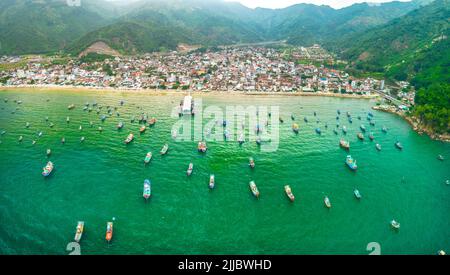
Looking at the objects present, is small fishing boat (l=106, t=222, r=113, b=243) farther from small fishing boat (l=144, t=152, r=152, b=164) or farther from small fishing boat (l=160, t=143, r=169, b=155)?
small fishing boat (l=160, t=143, r=169, b=155)

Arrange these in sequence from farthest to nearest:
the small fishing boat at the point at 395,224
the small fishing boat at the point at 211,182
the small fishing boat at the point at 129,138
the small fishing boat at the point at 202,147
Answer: the small fishing boat at the point at 129,138, the small fishing boat at the point at 202,147, the small fishing boat at the point at 211,182, the small fishing boat at the point at 395,224

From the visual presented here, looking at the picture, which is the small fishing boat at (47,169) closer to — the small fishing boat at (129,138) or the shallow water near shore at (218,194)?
the shallow water near shore at (218,194)

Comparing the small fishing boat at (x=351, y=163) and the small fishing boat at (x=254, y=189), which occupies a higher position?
the small fishing boat at (x=351, y=163)

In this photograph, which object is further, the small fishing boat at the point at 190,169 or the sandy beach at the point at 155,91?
the sandy beach at the point at 155,91

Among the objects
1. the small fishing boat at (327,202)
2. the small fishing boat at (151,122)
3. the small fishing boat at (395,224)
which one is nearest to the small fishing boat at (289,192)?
the small fishing boat at (327,202)

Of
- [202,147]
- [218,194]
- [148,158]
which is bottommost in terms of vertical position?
[218,194]

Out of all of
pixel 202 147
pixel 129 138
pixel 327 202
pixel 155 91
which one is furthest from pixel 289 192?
pixel 155 91

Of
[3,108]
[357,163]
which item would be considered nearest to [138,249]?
[357,163]

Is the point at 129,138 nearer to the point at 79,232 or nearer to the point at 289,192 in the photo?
the point at 79,232
